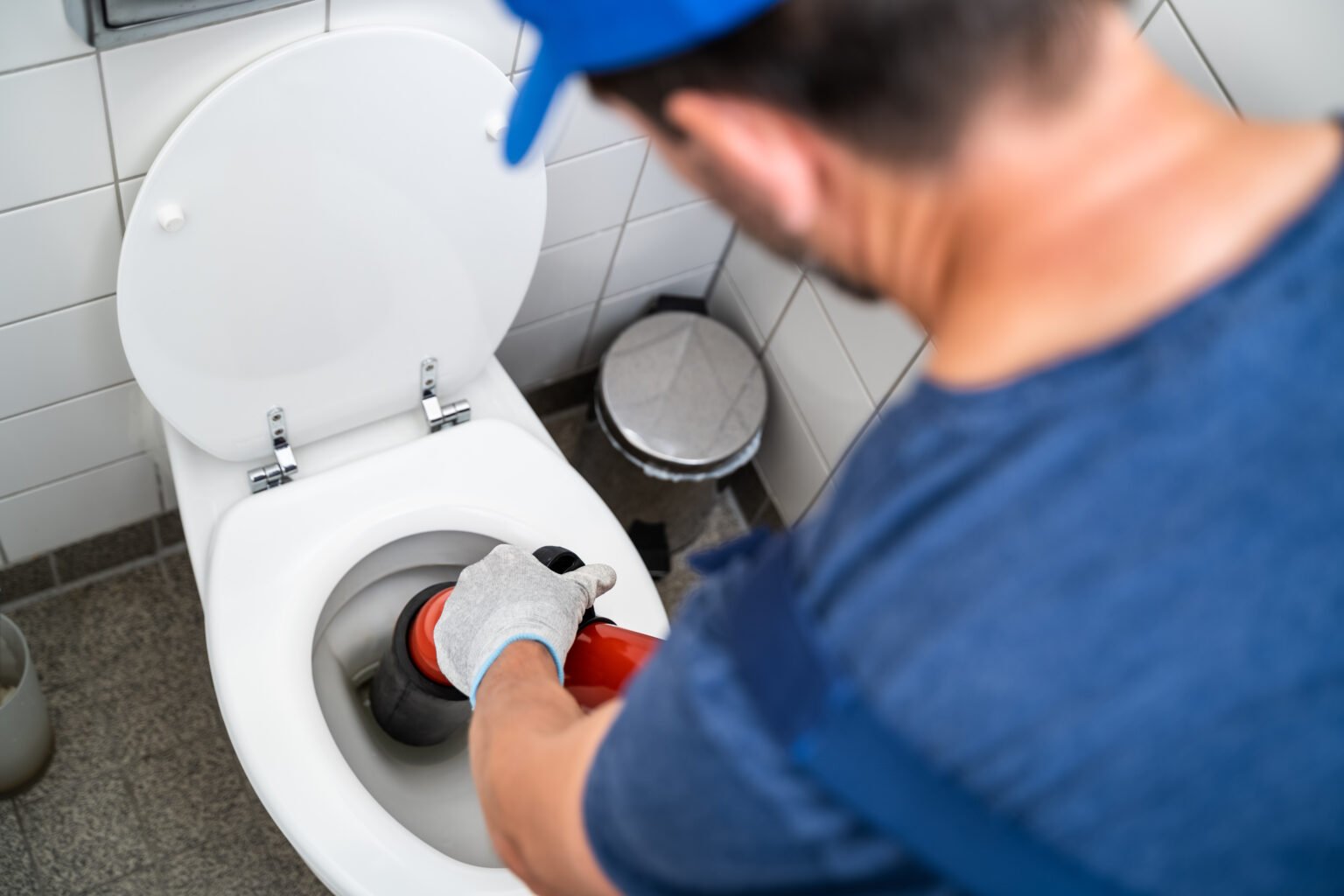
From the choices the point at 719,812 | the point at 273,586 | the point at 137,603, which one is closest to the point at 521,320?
the point at 273,586

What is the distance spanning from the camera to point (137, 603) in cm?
133

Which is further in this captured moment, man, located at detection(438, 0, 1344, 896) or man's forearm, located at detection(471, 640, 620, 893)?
man's forearm, located at detection(471, 640, 620, 893)

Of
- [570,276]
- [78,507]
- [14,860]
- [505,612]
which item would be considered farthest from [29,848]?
[570,276]

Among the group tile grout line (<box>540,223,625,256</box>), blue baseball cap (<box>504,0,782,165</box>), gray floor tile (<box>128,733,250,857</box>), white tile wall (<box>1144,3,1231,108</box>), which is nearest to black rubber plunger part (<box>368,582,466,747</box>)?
gray floor tile (<box>128,733,250,857</box>)

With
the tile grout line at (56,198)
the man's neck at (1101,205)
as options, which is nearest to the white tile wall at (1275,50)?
the man's neck at (1101,205)

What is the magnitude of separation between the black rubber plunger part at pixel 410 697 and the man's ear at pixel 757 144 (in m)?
0.63

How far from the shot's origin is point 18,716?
3.57ft

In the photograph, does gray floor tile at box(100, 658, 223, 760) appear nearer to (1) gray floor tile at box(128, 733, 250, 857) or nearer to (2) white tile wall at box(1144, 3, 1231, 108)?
(1) gray floor tile at box(128, 733, 250, 857)

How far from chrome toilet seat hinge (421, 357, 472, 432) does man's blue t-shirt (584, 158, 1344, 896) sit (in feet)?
2.31

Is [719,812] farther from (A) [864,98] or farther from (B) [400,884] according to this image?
(B) [400,884]

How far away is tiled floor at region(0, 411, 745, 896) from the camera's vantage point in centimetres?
118

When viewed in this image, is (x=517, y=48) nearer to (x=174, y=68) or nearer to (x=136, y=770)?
(x=174, y=68)

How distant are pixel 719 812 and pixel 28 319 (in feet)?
2.46

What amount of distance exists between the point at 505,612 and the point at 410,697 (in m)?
0.24
